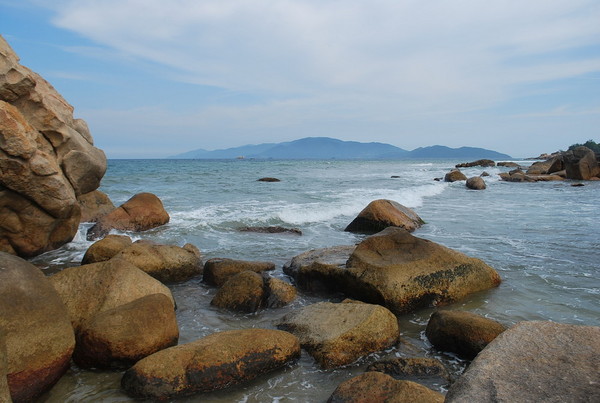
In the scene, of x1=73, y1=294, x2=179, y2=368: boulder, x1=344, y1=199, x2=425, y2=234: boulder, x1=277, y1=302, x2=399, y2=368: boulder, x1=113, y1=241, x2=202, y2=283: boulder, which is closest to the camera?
x1=73, y1=294, x2=179, y2=368: boulder

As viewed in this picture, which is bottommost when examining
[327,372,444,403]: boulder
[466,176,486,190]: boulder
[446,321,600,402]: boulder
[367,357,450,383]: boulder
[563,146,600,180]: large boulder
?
[367,357,450,383]: boulder

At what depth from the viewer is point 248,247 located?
429 inches

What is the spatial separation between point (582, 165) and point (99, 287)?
117 feet

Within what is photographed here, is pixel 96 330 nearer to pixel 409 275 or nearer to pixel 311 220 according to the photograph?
pixel 409 275

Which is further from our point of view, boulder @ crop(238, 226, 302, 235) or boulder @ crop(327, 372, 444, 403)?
boulder @ crop(238, 226, 302, 235)

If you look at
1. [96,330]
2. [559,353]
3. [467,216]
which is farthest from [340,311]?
[467,216]

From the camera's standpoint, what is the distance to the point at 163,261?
8047 millimetres

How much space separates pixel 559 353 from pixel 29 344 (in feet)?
14.4

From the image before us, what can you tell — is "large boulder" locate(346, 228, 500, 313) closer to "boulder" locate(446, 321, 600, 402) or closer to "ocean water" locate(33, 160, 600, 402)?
"ocean water" locate(33, 160, 600, 402)

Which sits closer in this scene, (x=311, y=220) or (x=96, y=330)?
(x=96, y=330)

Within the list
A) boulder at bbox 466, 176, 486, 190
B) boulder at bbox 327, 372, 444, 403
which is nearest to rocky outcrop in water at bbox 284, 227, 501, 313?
boulder at bbox 327, 372, 444, 403

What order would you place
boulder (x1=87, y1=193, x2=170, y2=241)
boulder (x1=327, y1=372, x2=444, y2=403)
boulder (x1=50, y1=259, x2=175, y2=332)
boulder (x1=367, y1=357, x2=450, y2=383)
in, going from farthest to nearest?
1. boulder (x1=87, y1=193, x2=170, y2=241)
2. boulder (x1=50, y1=259, x2=175, y2=332)
3. boulder (x1=367, y1=357, x2=450, y2=383)
4. boulder (x1=327, y1=372, x2=444, y2=403)

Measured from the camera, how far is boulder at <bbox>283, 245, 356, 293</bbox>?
7.38 metres

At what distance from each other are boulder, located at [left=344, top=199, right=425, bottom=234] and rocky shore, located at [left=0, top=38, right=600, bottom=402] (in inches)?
159
